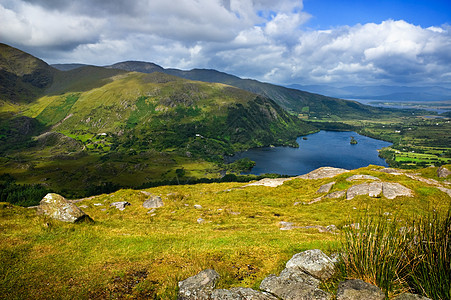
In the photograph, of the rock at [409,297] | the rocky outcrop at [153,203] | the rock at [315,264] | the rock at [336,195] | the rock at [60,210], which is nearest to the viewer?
the rock at [409,297]

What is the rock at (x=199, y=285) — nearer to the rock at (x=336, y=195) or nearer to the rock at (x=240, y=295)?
the rock at (x=240, y=295)

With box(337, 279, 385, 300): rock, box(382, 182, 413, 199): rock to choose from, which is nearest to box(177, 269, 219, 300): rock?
box(337, 279, 385, 300): rock

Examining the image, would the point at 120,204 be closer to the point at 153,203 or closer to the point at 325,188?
the point at 153,203

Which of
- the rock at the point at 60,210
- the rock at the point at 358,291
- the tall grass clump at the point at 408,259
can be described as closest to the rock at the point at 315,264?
the tall grass clump at the point at 408,259

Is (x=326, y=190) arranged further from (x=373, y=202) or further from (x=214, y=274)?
(x=214, y=274)

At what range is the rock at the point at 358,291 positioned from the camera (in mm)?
9973

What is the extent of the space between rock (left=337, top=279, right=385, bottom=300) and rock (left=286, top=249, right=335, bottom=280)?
7.60 ft

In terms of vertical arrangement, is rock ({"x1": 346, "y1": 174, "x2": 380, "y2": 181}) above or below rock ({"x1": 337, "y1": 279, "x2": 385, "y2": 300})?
below

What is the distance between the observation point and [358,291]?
408 inches

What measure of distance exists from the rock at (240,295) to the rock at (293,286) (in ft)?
2.09

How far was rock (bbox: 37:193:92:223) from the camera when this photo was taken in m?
25.2

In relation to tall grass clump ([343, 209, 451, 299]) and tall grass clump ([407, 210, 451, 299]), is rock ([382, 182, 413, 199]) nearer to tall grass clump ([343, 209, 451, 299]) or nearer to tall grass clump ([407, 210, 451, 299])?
tall grass clump ([343, 209, 451, 299])

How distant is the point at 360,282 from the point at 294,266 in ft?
15.4

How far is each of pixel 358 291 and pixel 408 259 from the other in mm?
2660
